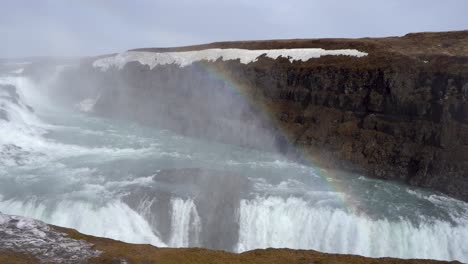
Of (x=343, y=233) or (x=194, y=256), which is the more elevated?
(x=194, y=256)

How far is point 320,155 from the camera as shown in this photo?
82.9 feet

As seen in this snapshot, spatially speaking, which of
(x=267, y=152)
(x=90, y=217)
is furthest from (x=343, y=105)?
(x=90, y=217)

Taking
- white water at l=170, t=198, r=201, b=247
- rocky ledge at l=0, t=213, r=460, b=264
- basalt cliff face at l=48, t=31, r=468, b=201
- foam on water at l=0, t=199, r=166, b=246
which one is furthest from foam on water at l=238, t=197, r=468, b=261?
rocky ledge at l=0, t=213, r=460, b=264

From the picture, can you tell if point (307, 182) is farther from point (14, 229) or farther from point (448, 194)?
point (14, 229)

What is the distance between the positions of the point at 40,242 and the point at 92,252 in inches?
56.9

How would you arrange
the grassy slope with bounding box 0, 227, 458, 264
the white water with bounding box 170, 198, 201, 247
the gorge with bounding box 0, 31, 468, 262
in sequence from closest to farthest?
1. the grassy slope with bounding box 0, 227, 458, 264
2. the white water with bounding box 170, 198, 201, 247
3. the gorge with bounding box 0, 31, 468, 262

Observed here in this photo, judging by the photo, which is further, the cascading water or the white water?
the white water

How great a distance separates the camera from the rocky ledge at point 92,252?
28.5 ft

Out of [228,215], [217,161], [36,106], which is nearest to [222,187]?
[228,215]

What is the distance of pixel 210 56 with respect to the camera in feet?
121

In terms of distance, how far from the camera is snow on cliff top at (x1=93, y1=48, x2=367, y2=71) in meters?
30.8

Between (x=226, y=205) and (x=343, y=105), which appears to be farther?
(x=343, y=105)

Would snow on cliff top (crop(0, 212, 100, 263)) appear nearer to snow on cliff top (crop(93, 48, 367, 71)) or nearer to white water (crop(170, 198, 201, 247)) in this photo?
white water (crop(170, 198, 201, 247))

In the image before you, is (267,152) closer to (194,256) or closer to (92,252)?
(194,256)
